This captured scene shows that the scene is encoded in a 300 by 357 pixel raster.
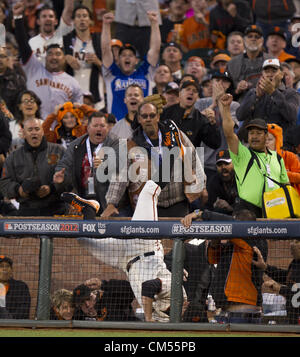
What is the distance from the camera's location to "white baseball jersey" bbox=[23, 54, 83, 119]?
11945 mm

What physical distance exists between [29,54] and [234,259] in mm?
6522

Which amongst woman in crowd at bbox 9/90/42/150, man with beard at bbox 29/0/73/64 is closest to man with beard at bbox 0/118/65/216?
woman in crowd at bbox 9/90/42/150

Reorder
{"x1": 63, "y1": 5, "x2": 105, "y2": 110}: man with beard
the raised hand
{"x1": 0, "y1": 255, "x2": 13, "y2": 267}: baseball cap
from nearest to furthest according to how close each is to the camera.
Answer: {"x1": 0, "y1": 255, "x2": 13, "y2": 267}: baseball cap
the raised hand
{"x1": 63, "y1": 5, "x2": 105, "y2": 110}: man with beard

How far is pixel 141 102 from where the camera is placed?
30.6 ft

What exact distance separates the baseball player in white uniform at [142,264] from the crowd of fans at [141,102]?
25cm

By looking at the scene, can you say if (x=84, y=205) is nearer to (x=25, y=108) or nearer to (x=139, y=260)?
(x=139, y=260)

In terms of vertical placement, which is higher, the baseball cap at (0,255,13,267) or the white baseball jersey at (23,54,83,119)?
the white baseball jersey at (23,54,83,119)

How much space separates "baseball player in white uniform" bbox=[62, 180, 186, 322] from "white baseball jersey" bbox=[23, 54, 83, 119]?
16.4ft

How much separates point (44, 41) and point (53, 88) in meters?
1.43

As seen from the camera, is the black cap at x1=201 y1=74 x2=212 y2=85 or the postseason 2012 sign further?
the black cap at x1=201 y1=74 x2=212 y2=85

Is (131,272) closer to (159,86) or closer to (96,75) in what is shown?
(159,86)

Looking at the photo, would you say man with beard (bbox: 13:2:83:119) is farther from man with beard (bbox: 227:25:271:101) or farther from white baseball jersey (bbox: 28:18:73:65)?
man with beard (bbox: 227:25:271:101)

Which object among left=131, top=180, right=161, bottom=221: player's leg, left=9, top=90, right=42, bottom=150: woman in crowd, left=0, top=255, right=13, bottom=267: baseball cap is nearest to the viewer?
left=0, top=255, right=13, bottom=267: baseball cap
